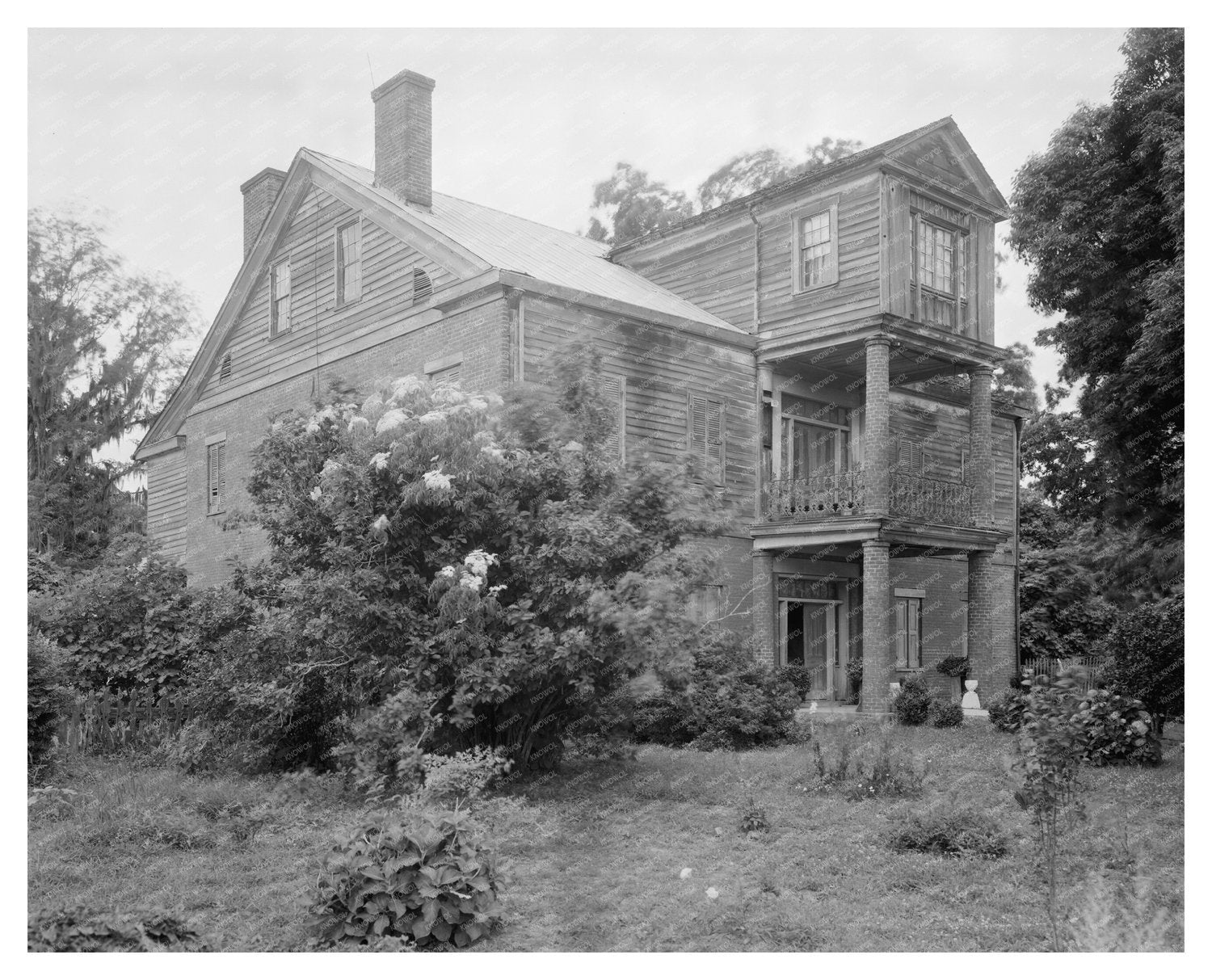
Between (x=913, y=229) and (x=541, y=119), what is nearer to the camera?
(x=541, y=119)

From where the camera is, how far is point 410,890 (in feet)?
23.5

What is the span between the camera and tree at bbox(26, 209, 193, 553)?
2848 cm

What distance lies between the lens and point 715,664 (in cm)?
1543

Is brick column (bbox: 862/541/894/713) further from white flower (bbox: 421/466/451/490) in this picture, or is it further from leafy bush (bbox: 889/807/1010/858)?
white flower (bbox: 421/466/451/490)

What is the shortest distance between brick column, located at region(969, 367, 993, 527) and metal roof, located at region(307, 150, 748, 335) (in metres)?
4.23

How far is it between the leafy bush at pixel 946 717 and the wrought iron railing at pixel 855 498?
3.04 meters

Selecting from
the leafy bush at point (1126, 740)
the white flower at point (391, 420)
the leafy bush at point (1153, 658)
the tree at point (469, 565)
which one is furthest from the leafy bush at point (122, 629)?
the leafy bush at point (1153, 658)

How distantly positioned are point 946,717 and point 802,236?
8330 mm

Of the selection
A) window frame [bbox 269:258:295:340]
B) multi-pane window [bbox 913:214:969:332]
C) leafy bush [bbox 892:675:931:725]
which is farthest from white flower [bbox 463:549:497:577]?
window frame [bbox 269:258:295:340]

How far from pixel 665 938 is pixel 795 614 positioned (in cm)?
1446

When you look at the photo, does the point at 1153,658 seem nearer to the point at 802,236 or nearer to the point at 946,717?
the point at 946,717

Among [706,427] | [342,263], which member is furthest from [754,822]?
[342,263]
